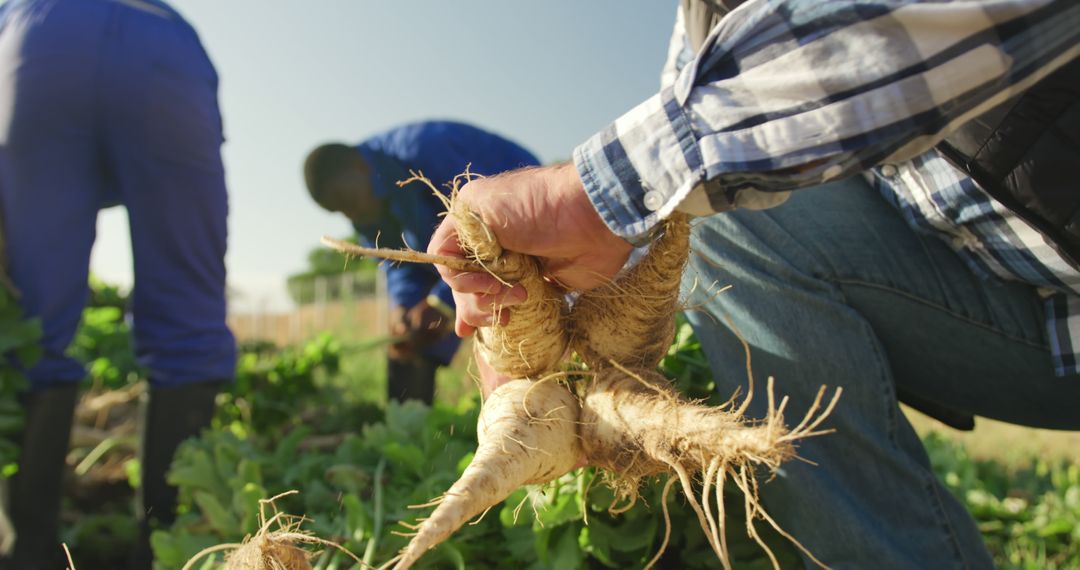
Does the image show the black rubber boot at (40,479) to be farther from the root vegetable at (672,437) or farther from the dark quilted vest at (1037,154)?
the dark quilted vest at (1037,154)

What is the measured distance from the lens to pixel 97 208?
8.48 ft

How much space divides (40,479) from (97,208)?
36.6 inches

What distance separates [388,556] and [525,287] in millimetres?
778

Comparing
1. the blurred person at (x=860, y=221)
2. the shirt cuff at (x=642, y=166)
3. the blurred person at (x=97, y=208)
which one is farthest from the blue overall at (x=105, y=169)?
the shirt cuff at (x=642, y=166)

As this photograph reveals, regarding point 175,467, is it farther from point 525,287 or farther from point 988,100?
point 988,100

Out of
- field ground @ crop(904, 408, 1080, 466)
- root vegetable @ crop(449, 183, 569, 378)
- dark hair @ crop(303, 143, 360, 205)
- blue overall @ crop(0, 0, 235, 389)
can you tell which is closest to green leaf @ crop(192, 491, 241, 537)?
blue overall @ crop(0, 0, 235, 389)

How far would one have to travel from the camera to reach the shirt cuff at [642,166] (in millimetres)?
991

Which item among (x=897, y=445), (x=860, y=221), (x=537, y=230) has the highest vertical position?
(x=537, y=230)

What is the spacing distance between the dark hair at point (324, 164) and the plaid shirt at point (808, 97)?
119 inches

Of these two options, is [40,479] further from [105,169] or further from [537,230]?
[537,230]

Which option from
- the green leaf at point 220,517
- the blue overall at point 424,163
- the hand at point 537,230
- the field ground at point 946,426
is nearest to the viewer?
the hand at point 537,230

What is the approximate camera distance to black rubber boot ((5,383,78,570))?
2.42m

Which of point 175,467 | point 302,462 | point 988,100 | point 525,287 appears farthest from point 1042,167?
point 175,467

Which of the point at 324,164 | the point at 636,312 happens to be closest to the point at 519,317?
the point at 636,312
